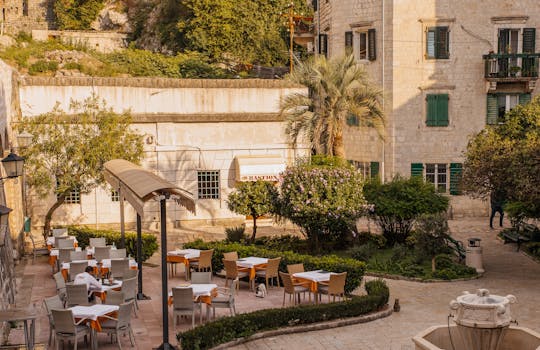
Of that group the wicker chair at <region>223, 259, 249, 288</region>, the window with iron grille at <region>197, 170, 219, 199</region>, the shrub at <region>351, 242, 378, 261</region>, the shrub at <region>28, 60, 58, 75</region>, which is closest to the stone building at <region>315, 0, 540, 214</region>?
the window with iron grille at <region>197, 170, 219, 199</region>

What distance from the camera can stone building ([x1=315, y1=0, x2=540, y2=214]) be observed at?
3400 centimetres

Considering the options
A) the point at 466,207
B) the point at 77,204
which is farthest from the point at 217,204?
the point at 466,207

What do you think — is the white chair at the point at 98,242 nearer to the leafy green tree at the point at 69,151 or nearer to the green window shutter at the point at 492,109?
the leafy green tree at the point at 69,151

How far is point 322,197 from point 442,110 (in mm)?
12586

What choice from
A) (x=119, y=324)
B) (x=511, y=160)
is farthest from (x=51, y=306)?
(x=511, y=160)

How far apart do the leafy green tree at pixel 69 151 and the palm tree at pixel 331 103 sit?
20.9ft

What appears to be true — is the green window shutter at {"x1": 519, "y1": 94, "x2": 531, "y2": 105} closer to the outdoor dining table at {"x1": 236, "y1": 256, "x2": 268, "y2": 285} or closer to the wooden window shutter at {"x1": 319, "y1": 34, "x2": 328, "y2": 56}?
the wooden window shutter at {"x1": 319, "y1": 34, "x2": 328, "y2": 56}

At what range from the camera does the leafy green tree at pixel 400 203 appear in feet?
82.1

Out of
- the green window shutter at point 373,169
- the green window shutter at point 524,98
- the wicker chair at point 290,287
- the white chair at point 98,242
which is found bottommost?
the wicker chair at point 290,287

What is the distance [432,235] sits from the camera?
2216 centimetres

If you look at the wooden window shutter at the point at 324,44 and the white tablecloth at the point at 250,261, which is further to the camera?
the wooden window shutter at the point at 324,44

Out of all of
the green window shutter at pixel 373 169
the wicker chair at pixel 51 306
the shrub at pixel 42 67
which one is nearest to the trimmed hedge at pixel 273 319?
the wicker chair at pixel 51 306

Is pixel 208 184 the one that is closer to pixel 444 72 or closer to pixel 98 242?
pixel 98 242

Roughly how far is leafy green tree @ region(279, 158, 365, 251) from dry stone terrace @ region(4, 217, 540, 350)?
3.33 meters
